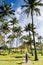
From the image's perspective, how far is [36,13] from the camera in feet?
148

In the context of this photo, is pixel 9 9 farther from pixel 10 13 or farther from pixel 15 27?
pixel 15 27

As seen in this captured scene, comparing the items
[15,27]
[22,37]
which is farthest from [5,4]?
[22,37]

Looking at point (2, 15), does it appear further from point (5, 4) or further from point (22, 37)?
point (22, 37)

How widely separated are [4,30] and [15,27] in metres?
16.1

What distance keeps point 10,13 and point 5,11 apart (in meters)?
1.68

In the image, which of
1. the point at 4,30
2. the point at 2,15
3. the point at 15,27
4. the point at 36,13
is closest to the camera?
the point at 36,13

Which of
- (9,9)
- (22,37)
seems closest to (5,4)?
(9,9)

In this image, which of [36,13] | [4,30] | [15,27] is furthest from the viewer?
[15,27]

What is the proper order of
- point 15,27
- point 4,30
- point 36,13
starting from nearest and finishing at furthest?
point 36,13 < point 4,30 < point 15,27

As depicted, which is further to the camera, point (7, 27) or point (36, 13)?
point (7, 27)

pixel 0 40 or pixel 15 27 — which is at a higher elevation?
pixel 15 27

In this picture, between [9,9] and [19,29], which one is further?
[19,29]

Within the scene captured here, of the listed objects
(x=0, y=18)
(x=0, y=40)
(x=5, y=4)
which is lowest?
(x=0, y=40)

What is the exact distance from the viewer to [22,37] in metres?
96.2
